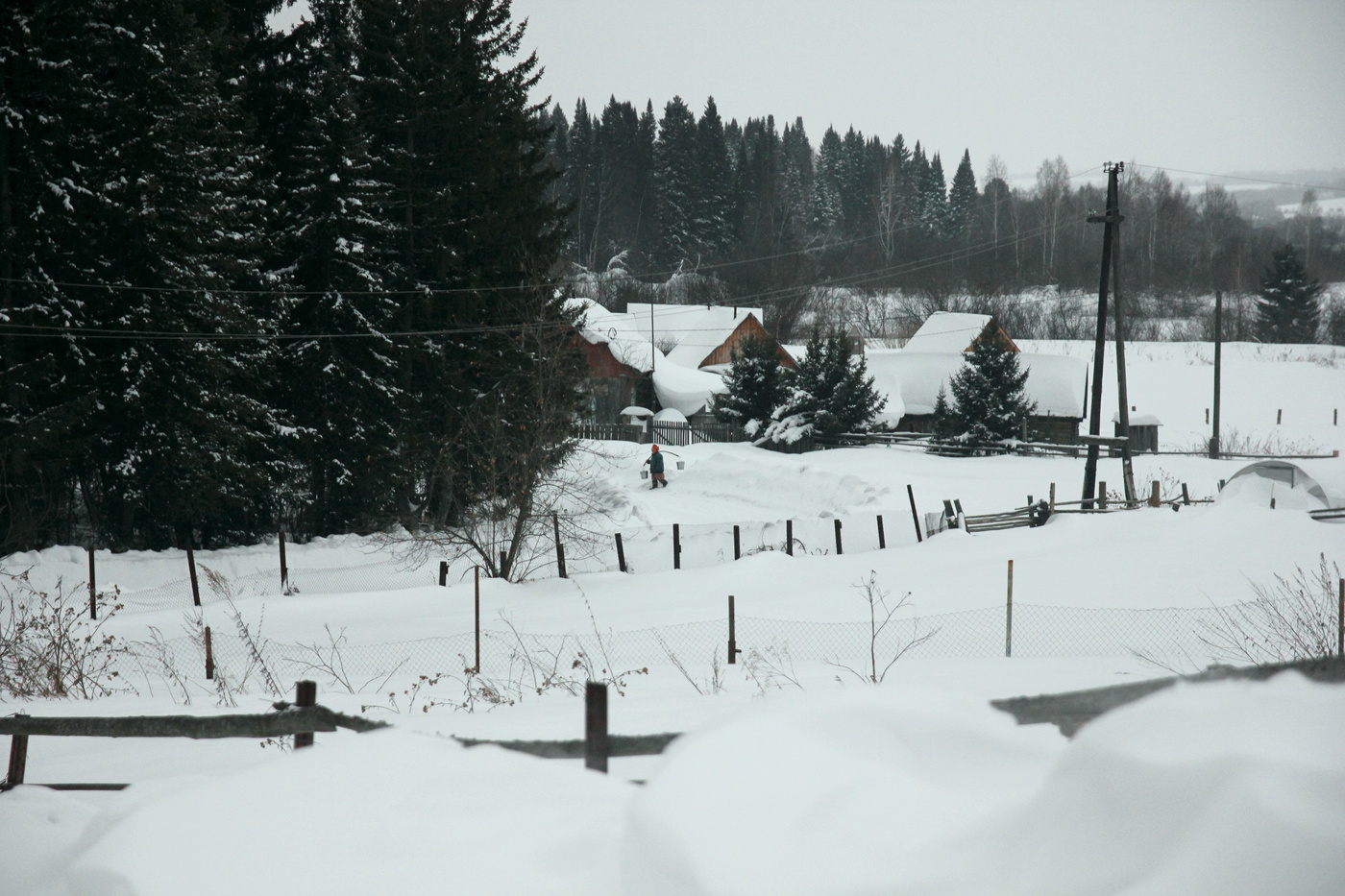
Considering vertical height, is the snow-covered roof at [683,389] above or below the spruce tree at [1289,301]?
below

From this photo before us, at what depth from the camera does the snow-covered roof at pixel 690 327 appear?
2406 inches

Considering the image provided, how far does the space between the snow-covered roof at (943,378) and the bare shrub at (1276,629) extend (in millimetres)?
30119

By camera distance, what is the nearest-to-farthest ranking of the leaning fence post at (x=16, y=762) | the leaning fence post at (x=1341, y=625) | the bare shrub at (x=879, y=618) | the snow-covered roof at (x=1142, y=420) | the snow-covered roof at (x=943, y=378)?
the leaning fence post at (x=16, y=762)
the leaning fence post at (x=1341, y=625)
the bare shrub at (x=879, y=618)
the snow-covered roof at (x=1142, y=420)
the snow-covered roof at (x=943, y=378)

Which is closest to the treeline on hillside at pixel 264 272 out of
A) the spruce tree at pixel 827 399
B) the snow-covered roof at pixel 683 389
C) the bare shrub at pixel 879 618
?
the bare shrub at pixel 879 618

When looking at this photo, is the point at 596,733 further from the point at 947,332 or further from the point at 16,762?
the point at 947,332

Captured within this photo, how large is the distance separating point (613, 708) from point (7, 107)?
67.0 feet

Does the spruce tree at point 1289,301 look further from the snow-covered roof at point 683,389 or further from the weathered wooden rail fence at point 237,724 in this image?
the weathered wooden rail fence at point 237,724

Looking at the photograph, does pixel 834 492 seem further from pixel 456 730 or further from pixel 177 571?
pixel 456 730

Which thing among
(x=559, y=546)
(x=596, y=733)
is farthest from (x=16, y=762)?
(x=559, y=546)

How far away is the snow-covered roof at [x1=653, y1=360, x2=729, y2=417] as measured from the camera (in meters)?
51.8

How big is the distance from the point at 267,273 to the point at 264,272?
39 cm

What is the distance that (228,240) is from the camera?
71.9 feet

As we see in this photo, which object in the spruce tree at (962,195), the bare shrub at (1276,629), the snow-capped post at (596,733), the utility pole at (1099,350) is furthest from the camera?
the spruce tree at (962,195)

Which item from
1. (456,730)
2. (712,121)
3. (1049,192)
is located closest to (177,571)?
(456,730)
